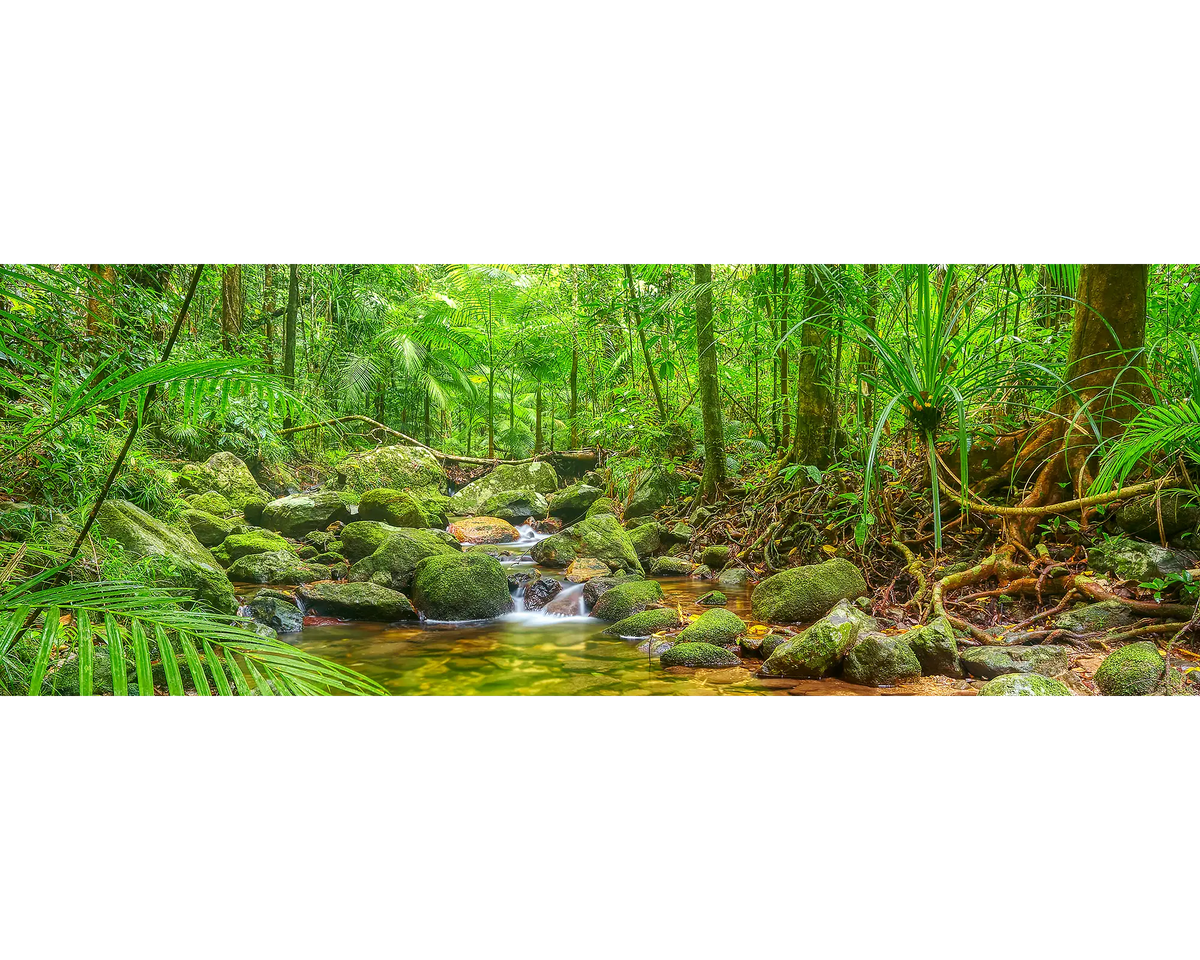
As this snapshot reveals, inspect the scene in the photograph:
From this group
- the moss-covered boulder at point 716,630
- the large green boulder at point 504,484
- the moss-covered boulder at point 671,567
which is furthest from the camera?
the large green boulder at point 504,484

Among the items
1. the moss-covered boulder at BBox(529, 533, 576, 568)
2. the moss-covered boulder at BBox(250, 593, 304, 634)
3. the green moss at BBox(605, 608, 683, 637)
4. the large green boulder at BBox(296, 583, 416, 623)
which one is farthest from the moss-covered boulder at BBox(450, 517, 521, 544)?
the green moss at BBox(605, 608, 683, 637)

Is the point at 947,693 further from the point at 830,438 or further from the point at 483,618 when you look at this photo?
the point at 483,618

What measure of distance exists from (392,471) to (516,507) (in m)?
1.38

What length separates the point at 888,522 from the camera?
276cm

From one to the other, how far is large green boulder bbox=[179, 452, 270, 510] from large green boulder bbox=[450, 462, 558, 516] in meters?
1.95

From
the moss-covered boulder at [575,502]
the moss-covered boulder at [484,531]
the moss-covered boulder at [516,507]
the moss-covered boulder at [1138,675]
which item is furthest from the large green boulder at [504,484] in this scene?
the moss-covered boulder at [1138,675]

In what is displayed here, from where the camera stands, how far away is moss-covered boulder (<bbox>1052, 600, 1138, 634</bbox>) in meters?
1.82

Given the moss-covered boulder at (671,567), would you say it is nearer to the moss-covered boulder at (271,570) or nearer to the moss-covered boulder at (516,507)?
the moss-covered boulder at (271,570)

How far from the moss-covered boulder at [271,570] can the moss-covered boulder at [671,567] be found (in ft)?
6.95

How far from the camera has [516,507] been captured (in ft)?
22.5

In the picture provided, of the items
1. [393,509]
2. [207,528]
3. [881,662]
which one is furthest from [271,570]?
[881,662]

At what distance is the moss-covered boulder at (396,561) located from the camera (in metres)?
3.82

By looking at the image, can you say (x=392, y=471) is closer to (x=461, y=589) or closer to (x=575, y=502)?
(x=575, y=502)
